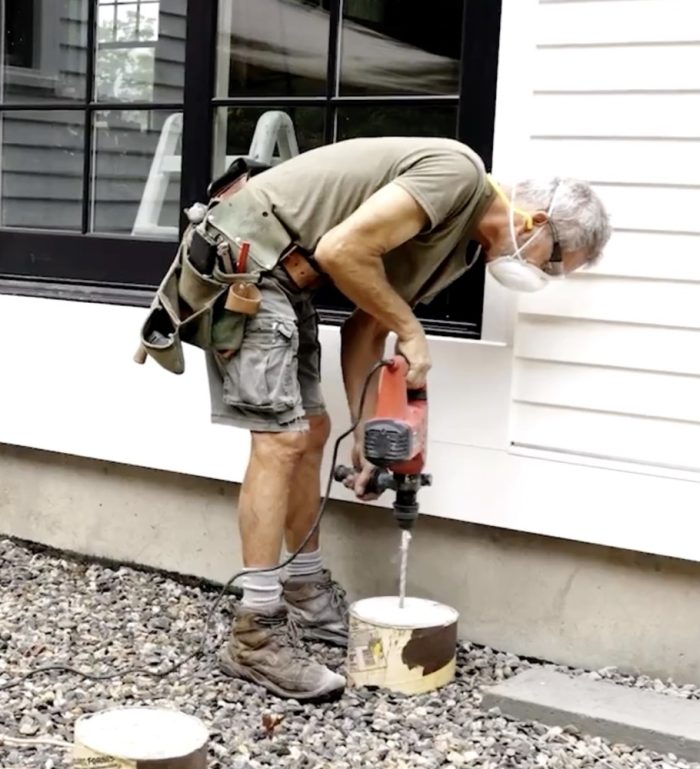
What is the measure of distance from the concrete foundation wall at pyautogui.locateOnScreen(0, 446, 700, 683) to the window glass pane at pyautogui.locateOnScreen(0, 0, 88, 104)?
4.76ft

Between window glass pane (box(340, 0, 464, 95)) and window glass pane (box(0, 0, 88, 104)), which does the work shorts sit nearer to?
window glass pane (box(340, 0, 464, 95))

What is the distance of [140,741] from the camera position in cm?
265

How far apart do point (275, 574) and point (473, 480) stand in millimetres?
710

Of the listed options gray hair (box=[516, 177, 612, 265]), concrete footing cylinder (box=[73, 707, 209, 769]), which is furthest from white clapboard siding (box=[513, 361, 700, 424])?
concrete footing cylinder (box=[73, 707, 209, 769])

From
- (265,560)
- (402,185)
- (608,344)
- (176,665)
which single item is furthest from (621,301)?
(176,665)

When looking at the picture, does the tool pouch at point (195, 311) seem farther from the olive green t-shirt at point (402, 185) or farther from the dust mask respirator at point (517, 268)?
the dust mask respirator at point (517, 268)

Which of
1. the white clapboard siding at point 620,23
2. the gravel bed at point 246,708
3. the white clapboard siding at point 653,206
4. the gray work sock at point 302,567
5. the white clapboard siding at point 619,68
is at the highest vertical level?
the white clapboard siding at point 620,23

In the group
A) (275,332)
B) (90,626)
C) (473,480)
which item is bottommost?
(90,626)

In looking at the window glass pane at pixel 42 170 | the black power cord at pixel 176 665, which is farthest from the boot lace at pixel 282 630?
the window glass pane at pixel 42 170

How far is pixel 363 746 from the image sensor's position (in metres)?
3.08

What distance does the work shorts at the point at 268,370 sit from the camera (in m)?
3.33

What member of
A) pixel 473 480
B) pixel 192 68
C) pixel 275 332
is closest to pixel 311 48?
pixel 192 68

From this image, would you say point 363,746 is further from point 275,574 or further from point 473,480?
point 473,480

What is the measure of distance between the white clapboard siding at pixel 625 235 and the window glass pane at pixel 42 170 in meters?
2.03
